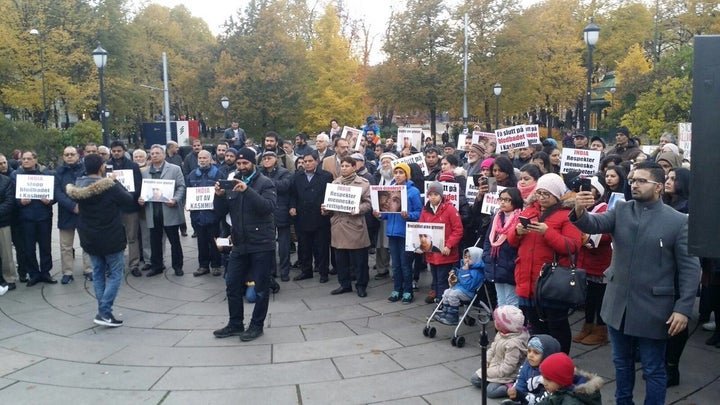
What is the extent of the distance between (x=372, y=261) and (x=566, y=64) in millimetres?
39268

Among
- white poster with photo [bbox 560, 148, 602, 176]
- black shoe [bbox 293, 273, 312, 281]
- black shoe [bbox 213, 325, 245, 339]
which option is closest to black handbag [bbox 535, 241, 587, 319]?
black shoe [bbox 213, 325, 245, 339]

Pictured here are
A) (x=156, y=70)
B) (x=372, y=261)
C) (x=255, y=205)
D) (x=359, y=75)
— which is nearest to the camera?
(x=255, y=205)

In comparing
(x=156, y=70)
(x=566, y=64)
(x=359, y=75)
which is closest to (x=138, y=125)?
(x=156, y=70)

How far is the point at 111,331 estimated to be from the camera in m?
7.72

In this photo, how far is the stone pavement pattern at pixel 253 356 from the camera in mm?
5785

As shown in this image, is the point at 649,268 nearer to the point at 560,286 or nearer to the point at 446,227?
the point at 560,286

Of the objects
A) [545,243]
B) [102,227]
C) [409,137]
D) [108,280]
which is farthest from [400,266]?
[409,137]

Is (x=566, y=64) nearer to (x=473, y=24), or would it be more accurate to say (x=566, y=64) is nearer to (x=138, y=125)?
(x=473, y=24)

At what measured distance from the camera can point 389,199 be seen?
877 cm

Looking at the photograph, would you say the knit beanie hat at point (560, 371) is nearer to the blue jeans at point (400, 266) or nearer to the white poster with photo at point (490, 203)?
the white poster with photo at point (490, 203)

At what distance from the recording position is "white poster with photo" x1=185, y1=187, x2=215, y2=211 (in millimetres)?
9961

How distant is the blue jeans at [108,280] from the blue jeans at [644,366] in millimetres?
5928

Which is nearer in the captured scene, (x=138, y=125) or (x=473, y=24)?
(x=473, y=24)

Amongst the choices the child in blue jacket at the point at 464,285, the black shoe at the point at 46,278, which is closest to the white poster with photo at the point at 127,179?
the black shoe at the point at 46,278
